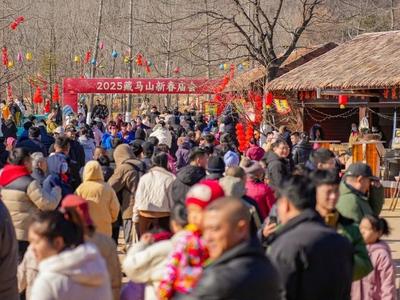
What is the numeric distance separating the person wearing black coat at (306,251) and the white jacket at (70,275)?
0.97 m

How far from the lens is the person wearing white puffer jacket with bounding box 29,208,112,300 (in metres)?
4.69

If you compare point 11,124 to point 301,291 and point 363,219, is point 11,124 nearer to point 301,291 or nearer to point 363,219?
A: point 363,219

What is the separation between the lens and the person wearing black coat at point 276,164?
10297mm

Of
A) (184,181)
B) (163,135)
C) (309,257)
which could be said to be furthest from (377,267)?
(163,135)

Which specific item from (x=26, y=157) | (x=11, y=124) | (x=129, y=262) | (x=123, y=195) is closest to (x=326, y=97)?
(x=11, y=124)

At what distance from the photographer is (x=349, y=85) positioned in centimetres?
2061

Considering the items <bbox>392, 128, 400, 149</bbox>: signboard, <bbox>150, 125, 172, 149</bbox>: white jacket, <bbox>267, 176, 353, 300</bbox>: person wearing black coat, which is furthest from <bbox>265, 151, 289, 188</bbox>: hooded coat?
<bbox>392, 128, 400, 149</bbox>: signboard

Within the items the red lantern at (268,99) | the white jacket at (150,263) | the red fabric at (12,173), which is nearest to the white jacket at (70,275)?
the white jacket at (150,263)

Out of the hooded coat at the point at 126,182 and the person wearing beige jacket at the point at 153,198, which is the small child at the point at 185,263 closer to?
the person wearing beige jacket at the point at 153,198

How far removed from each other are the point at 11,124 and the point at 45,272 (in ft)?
51.2

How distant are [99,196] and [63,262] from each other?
13.8 ft

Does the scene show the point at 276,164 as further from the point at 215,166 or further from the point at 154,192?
the point at 154,192

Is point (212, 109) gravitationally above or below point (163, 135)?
below

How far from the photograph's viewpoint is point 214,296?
4.08 m
